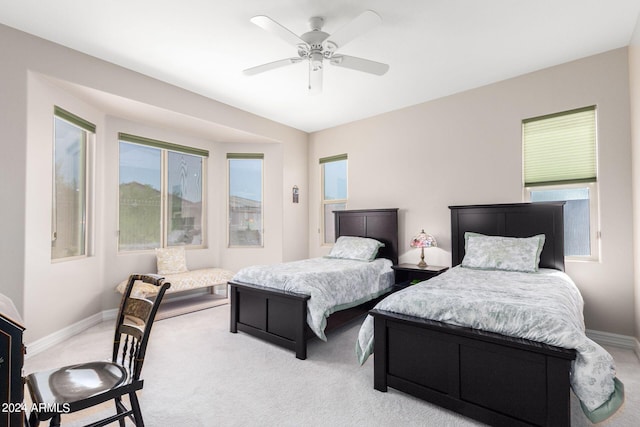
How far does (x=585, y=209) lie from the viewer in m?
3.44

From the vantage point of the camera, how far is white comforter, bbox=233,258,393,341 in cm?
298

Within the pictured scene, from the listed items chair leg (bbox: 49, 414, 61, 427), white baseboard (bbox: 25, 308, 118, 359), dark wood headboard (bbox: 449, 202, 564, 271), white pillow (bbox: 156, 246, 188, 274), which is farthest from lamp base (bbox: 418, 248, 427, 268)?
white baseboard (bbox: 25, 308, 118, 359)

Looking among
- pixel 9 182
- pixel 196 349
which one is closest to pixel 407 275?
pixel 196 349

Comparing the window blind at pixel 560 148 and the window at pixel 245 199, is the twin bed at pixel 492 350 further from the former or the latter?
the window at pixel 245 199

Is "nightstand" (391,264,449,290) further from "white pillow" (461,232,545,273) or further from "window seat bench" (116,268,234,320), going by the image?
"window seat bench" (116,268,234,320)

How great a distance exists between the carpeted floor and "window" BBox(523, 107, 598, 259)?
1.18 meters

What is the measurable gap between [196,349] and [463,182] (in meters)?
3.68

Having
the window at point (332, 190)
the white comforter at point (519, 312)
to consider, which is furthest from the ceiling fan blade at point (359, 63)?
the window at point (332, 190)

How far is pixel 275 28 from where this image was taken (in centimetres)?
238

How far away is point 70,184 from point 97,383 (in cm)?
310

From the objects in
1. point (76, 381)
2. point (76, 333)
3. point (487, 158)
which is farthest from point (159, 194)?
point (487, 158)

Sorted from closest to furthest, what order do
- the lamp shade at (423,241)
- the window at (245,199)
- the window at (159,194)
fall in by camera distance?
the lamp shade at (423,241)
the window at (159,194)
the window at (245,199)

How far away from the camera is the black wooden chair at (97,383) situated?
4.38ft

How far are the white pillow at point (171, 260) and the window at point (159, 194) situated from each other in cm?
28
